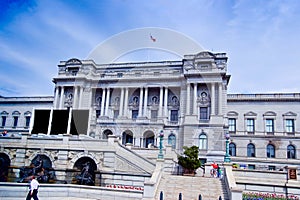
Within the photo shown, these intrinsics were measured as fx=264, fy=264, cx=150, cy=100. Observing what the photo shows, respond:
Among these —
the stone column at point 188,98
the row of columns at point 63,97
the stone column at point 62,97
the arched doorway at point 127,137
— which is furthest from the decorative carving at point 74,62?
the stone column at point 188,98

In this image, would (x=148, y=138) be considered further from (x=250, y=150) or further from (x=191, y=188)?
(x=191, y=188)

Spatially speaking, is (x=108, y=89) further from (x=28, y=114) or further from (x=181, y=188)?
A: (x=181, y=188)

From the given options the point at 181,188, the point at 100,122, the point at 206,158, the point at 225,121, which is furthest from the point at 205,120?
the point at 181,188

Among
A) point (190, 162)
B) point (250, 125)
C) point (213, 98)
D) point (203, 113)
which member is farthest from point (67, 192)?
point (250, 125)

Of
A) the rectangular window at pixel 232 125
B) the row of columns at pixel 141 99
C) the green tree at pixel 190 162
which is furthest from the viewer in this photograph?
the rectangular window at pixel 232 125

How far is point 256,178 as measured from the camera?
62.8 feet

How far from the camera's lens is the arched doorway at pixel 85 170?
20.6 meters

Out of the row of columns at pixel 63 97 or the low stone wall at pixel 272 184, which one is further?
the row of columns at pixel 63 97

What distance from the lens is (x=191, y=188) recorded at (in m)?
17.4

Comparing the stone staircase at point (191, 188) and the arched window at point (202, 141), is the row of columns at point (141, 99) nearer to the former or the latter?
the arched window at point (202, 141)

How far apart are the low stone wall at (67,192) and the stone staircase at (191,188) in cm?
197

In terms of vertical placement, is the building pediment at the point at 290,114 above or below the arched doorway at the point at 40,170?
above

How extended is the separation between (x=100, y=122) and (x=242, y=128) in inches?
871

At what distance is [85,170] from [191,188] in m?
8.88
